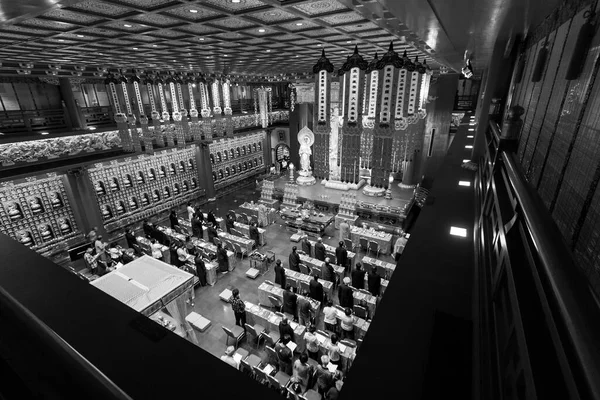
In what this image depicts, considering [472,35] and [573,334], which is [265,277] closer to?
[472,35]

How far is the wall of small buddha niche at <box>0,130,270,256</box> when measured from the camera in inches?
480

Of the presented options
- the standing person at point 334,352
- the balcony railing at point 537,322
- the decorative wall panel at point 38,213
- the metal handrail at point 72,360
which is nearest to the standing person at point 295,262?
the standing person at point 334,352

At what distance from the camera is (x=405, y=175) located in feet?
55.3

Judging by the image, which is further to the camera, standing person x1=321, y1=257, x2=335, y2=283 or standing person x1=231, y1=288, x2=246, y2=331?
standing person x1=321, y1=257, x2=335, y2=283

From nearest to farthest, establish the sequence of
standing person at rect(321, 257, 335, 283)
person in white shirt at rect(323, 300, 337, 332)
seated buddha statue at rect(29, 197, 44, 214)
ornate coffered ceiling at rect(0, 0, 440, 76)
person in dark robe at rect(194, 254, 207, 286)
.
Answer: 1. ornate coffered ceiling at rect(0, 0, 440, 76)
2. person in white shirt at rect(323, 300, 337, 332)
3. standing person at rect(321, 257, 335, 283)
4. person in dark robe at rect(194, 254, 207, 286)
5. seated buddha statue at rect(29, 197, 44, 214)

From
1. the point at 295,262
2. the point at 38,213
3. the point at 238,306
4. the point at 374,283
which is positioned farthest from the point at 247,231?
the point at 38,213

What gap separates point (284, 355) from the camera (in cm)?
657

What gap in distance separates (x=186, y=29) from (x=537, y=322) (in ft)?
25.0

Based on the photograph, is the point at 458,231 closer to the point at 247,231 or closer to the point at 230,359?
the point at 230,359

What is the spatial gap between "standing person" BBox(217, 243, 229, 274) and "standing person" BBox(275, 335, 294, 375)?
15.9 ft

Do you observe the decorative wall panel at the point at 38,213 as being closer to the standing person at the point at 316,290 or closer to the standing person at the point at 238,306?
the standing person at the point at 238,306

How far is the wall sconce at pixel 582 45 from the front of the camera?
2.30 metres

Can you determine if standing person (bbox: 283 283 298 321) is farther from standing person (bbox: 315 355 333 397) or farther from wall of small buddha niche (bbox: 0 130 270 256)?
wall of small buddha niche (bbox: 0 130 270 256)

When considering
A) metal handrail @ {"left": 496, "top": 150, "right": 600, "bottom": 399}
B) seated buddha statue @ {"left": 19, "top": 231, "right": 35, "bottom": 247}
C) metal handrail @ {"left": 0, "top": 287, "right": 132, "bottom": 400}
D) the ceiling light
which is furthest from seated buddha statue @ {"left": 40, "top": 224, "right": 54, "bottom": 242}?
metal handrail @ {"left": 496, "top": 150, "right": 600, "bottom": 399}
